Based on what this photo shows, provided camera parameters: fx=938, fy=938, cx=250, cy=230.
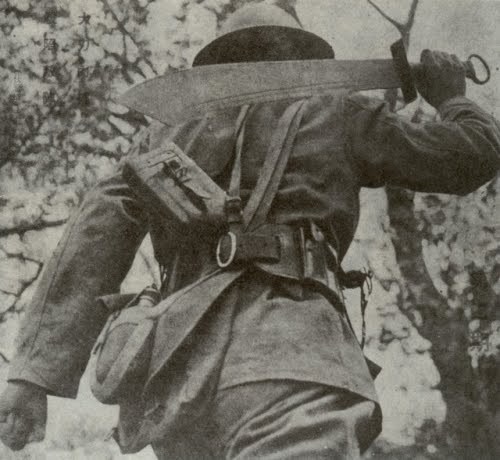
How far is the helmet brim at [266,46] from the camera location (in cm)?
167

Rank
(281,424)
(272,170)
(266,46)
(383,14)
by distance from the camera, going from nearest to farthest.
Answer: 1. (281,424)
2. (272,170)
3. (266,46)
4. (383,14)

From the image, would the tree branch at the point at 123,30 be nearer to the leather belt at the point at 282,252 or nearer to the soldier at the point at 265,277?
the soldier at the point at 265,277

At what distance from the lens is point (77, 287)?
1572 millimetres

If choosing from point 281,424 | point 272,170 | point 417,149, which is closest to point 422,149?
point 417,149

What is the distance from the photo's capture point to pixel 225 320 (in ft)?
4.57

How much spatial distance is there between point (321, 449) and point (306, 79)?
650 millimetres

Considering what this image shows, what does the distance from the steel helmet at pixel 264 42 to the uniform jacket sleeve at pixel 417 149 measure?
0.55 ft

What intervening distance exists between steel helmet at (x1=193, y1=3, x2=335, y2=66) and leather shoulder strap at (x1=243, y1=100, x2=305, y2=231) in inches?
6.3

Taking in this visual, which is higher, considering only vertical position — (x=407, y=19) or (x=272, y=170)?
(x=407, y=19)

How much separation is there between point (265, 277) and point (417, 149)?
35 cm

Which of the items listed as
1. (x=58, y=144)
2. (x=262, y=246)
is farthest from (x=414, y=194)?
(x=58, y=144)

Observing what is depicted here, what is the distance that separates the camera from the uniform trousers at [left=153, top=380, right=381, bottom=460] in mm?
1252

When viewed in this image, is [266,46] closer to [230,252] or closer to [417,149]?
[417,149]

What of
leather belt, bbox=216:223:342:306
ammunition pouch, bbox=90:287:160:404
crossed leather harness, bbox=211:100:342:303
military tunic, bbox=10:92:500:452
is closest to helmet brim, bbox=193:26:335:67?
military tunic, bbox=10:92:500:452
